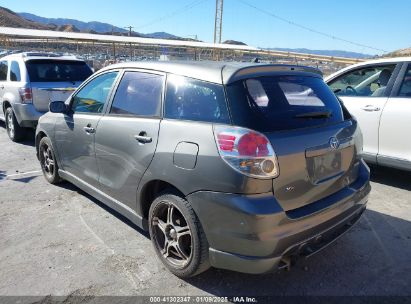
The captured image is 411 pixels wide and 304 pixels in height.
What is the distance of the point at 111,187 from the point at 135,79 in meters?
1.08

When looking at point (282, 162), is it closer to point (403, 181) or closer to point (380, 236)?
point (380, 236)

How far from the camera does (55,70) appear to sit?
7.87 meters

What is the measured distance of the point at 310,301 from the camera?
2859mm

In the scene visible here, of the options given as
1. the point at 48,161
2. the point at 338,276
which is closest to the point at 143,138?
the point at 338,276

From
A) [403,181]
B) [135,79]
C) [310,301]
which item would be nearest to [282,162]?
[310,301]

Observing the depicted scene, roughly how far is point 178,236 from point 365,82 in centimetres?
417

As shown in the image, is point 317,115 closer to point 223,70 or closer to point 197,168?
point 223,70

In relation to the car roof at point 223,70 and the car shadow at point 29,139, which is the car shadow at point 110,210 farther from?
the car shadow at point 29,139

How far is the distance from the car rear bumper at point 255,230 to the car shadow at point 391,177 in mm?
3005

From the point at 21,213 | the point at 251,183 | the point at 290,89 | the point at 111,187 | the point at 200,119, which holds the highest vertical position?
the point at 290,89

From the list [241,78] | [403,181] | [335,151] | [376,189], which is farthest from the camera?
[403,181]

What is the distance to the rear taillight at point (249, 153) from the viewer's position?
8.42 feet

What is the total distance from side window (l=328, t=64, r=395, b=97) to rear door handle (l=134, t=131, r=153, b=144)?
144 inches

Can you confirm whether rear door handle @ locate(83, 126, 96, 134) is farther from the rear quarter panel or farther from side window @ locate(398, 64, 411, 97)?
side window @ locate(398, 64, 411, 97)
